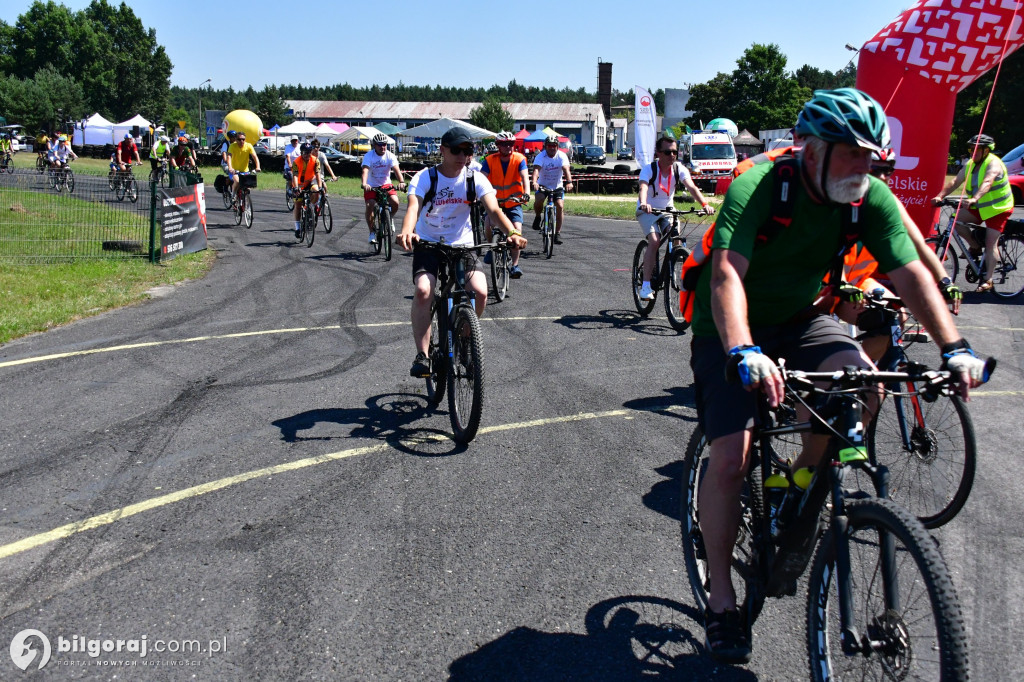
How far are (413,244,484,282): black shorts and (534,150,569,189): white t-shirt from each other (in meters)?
10.5

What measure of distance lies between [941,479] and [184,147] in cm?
2270

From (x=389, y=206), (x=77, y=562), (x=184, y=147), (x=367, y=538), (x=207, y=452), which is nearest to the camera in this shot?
(x=77, y=562)

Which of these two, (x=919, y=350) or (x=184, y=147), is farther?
(x=184, y=147)

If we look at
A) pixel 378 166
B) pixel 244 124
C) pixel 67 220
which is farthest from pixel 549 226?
pixel 244 124

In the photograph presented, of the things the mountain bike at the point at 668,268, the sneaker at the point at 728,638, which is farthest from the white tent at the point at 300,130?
the sneaker at the point at 728,638

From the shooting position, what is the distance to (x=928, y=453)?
4598mm

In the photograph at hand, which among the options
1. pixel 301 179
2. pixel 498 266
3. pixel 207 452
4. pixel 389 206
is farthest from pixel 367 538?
pixel 301 179

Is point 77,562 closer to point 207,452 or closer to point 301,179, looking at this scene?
point 207,452

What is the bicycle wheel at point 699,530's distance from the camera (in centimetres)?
316

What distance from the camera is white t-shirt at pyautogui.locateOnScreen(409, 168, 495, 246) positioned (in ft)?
21.1

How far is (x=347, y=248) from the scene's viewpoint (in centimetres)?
1644

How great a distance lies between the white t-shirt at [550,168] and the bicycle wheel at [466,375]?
10996 millimetres

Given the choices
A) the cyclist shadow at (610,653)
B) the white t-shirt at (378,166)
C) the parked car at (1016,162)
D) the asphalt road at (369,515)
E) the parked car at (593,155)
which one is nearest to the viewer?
the cyclist shadow at (610,653)
